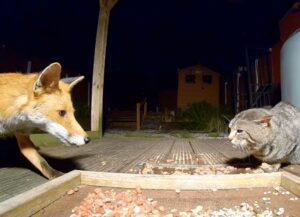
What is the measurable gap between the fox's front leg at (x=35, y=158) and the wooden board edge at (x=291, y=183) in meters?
1.59

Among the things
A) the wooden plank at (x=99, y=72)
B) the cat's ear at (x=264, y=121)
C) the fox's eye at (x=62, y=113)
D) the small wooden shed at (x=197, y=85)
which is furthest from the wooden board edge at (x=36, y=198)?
the small wooden shed at (x=197, y=85)

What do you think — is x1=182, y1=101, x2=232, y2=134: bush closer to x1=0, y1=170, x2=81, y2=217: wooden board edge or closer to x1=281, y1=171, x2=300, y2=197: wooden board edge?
x1=281, y1=171, x2=300, y2=197: wooden board edge

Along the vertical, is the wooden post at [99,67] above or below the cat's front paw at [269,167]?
above

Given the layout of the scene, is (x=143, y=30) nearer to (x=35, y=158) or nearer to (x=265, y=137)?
(x=265, y=137)

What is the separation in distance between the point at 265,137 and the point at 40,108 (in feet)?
6.13

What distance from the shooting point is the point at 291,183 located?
191cm

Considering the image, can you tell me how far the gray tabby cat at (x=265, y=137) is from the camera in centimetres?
263

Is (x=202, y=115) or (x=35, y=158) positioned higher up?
(x=202, y=115)

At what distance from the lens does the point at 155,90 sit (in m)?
19.0

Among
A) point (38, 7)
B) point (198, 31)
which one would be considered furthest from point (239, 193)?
point (198, 31)

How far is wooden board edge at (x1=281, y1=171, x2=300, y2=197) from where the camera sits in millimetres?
1839

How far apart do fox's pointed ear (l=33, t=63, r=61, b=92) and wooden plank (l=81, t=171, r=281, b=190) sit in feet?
2.47

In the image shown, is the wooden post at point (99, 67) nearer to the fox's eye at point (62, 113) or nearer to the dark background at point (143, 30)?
the dark background at point (143, 30)

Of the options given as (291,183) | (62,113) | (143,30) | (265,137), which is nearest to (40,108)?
(62,113)
